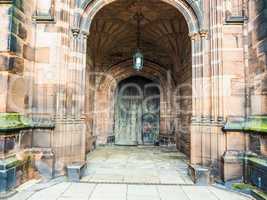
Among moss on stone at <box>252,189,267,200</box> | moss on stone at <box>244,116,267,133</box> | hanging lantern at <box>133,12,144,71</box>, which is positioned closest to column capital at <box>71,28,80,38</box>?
hanging lantern at <box>133,12,144,71</box>

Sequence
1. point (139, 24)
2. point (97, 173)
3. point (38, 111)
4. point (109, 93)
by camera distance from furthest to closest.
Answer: point (109, 93) < point (139, 24) < point (97, 173) < point (38, 111)

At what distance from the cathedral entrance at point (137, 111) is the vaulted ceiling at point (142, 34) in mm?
1462

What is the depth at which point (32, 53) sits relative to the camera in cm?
444

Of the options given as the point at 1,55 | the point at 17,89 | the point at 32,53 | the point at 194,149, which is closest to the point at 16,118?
the point at 17,89

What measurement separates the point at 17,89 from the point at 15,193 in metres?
1.63

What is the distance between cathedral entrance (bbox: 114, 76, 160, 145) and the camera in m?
10.7

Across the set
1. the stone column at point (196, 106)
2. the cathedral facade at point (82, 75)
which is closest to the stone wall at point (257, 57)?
the cathedral facade at point (82, 75)

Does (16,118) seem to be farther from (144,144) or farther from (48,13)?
(144,144)

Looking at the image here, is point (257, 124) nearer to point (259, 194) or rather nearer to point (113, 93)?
point (259, 194)

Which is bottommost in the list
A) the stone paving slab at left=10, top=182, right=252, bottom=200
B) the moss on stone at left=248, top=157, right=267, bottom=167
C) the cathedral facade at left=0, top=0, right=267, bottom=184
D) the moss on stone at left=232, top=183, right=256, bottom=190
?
the stone paving slab at left=10, top=182, right=252, bottom=200

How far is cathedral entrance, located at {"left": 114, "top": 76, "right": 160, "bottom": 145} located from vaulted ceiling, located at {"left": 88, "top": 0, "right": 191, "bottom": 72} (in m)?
1.46

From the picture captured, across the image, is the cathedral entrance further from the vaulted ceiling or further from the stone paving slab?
the stone paving slab

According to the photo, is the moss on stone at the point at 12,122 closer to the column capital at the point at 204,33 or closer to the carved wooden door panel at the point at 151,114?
the column capital at the point at 204,33

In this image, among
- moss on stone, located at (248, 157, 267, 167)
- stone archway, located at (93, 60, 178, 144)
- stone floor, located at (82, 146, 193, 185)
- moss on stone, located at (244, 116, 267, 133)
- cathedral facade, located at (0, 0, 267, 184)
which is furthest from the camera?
stone archway, located at (93, 60, 178, 144)
